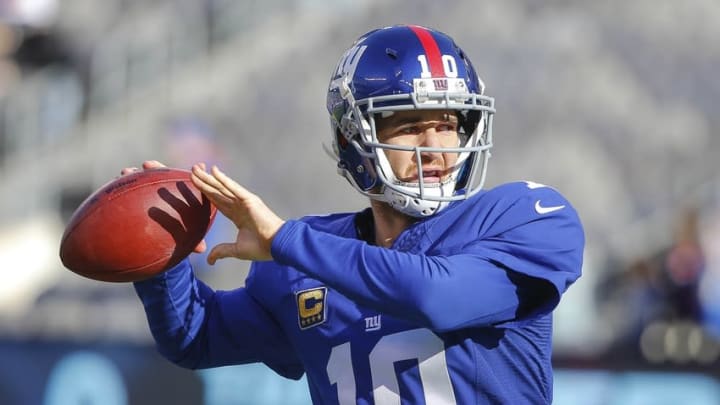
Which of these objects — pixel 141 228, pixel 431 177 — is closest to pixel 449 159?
pixel 431 177

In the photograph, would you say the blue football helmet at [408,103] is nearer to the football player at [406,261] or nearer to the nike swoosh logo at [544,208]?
the football player at [406,261]

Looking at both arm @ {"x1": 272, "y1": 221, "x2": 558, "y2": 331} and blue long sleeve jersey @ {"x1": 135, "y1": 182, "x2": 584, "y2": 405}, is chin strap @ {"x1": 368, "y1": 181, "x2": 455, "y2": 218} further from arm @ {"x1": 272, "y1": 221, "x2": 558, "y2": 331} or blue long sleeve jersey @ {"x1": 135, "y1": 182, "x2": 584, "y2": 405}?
arm @ {"x1": 272, "y1": 221, "x2": 558, "y2": 331}

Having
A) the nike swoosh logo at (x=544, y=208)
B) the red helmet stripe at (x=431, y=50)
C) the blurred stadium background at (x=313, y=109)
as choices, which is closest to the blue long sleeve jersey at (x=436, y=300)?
the nike swoosh logo at (x=544, y=208)

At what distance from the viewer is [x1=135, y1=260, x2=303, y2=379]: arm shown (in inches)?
121

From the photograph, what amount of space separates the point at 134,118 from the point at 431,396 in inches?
346

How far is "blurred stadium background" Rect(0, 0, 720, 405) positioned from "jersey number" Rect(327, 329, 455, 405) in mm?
5409

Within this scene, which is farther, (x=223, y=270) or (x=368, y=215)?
(x=223, y=270)

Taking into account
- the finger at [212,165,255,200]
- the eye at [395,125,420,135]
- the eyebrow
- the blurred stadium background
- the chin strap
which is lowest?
the blurred stadium background

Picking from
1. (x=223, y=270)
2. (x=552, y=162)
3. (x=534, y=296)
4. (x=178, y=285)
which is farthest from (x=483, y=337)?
(x=552, y=162)

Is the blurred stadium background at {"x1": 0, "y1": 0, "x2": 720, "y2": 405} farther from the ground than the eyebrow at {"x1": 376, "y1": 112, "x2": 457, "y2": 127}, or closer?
closer

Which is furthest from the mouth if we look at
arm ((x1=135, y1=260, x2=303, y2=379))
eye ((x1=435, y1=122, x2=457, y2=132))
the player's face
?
arm ((x1=135, y1=260, x2=303, y2=379))

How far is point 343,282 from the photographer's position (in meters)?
2.48

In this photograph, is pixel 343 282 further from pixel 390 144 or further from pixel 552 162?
pixel 552 162

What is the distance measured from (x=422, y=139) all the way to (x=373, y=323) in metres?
0.43
